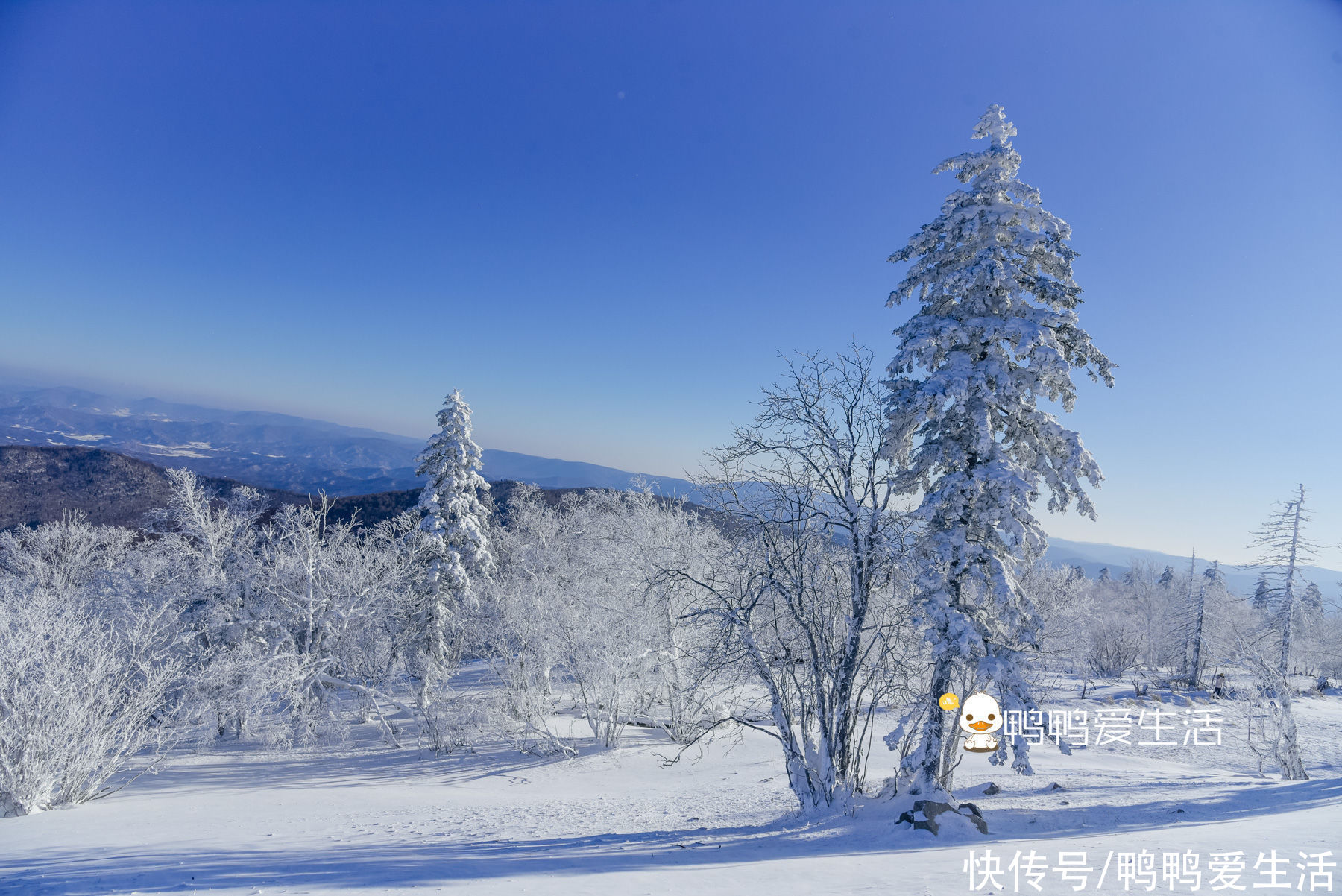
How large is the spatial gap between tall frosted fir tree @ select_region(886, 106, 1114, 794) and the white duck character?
0.29 m

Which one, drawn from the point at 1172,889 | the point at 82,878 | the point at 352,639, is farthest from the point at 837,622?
the point at 352,639

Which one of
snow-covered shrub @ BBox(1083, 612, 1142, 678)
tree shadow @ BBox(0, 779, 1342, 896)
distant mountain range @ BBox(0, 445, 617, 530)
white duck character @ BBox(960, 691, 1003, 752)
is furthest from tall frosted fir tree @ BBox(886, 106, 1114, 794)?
distant mountain range @ BBox(0, 445, 617, 530)

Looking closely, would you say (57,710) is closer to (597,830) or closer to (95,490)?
(597,830)

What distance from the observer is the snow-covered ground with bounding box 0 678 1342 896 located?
696 cm

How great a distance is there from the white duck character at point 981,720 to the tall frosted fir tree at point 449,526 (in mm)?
20293

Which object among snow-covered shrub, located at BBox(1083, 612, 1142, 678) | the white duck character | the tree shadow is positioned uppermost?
the white duck character

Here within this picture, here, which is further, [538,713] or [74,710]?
[538,713]

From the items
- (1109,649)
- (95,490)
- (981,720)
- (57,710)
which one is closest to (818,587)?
(981,720)

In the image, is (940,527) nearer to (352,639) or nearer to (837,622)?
(837,622)

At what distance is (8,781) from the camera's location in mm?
11883

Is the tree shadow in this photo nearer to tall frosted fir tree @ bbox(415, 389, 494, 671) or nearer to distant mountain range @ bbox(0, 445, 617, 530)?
tall frosted fir tree @ bbox(415, 389, 494, 671)

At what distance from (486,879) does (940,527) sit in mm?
8965

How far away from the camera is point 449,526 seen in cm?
2519

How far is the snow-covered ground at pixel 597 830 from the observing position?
6.96 metres
